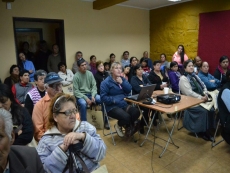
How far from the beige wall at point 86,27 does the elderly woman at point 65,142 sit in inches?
150

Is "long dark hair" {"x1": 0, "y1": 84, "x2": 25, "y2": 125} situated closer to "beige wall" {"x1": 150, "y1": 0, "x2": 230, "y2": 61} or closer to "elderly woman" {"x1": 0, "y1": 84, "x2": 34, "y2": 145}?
"elderly woman" {"x1": 0, "y1": 84, "x2": 34, "y2": 145}

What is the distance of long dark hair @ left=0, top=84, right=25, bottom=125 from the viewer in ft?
5.46

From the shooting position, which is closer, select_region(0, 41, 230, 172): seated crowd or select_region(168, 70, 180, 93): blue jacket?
select_region(0, 41, 230, 172): seated crowd

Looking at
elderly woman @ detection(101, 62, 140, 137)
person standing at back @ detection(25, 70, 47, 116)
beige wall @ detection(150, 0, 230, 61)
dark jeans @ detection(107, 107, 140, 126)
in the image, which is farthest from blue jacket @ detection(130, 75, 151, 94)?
beige wall @ detection(150, 0, 230, 61)

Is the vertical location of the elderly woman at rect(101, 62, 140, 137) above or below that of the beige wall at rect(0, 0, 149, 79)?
below

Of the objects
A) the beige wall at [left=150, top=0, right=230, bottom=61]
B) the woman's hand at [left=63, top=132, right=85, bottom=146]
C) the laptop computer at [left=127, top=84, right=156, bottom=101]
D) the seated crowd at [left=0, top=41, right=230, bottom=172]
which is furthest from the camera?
the beige wall at [left=150, top=0, right=230, bottom=61]

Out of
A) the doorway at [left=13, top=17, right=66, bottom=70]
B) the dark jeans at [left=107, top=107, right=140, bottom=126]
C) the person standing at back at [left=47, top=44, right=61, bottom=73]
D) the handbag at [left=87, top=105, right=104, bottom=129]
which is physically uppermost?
the doorway at [left=13, top=17, right=66, bottom=70]

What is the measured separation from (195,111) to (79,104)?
1.96m

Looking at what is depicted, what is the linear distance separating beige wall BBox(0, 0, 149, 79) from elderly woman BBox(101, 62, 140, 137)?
2.73 m

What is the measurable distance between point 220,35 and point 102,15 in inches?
137

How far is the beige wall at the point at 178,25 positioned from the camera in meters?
5.57

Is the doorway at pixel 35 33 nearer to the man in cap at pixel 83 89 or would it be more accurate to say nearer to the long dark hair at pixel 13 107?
the man in cap at pixel 83 89

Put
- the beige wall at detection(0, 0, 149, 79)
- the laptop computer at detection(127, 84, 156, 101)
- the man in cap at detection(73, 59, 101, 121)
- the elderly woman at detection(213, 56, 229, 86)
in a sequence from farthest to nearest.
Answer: the beige wall at detection(0, 0, 149, 79)
the elderly woman at detection(213, 56, 229, 86)
the man in cap at detection(73, 59, 101, 121)
the laptop computer at detection(127, 84, 156, 101)

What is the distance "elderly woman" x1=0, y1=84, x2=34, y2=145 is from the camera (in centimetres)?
166
